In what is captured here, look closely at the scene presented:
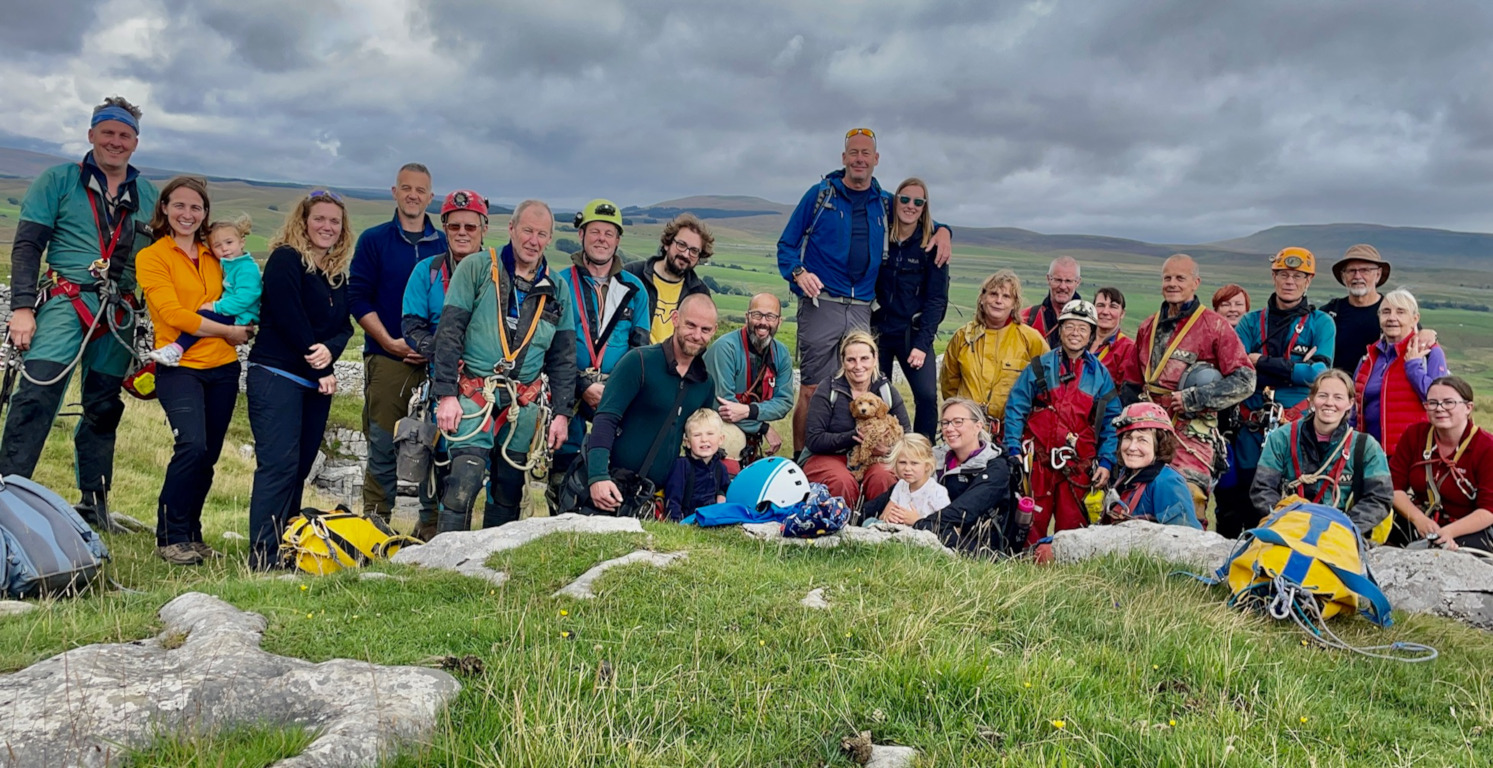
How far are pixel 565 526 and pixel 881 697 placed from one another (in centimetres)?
363

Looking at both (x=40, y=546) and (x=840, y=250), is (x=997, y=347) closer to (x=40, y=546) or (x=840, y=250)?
(x=840, y=250)

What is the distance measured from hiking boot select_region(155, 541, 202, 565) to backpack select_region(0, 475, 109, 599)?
131 cm

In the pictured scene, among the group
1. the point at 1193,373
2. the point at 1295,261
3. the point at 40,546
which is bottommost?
the point at 40,546

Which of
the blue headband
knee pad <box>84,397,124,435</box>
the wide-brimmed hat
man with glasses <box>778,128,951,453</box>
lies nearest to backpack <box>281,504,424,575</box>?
knee pad <box>84,397,124,435</box>

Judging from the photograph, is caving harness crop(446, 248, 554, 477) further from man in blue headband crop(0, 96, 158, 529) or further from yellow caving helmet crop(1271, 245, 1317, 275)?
yellow caving helmet crop(1271, 245, 1317, 275)

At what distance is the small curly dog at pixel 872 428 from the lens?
9.09 meters

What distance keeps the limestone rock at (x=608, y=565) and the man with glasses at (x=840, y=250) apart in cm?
440

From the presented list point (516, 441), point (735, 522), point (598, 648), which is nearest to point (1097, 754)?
point (598, 648)

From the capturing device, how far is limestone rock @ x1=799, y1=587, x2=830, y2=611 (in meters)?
5.25

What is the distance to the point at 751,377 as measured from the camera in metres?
9.61

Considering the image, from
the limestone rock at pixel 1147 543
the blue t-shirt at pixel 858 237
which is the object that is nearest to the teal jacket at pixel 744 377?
the blue t-shirt at pixel 858 237

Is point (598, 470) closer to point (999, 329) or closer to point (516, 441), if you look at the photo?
point (516, 441)

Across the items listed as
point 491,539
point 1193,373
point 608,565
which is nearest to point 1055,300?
point 1193,373

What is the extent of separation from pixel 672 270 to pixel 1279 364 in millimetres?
6798
